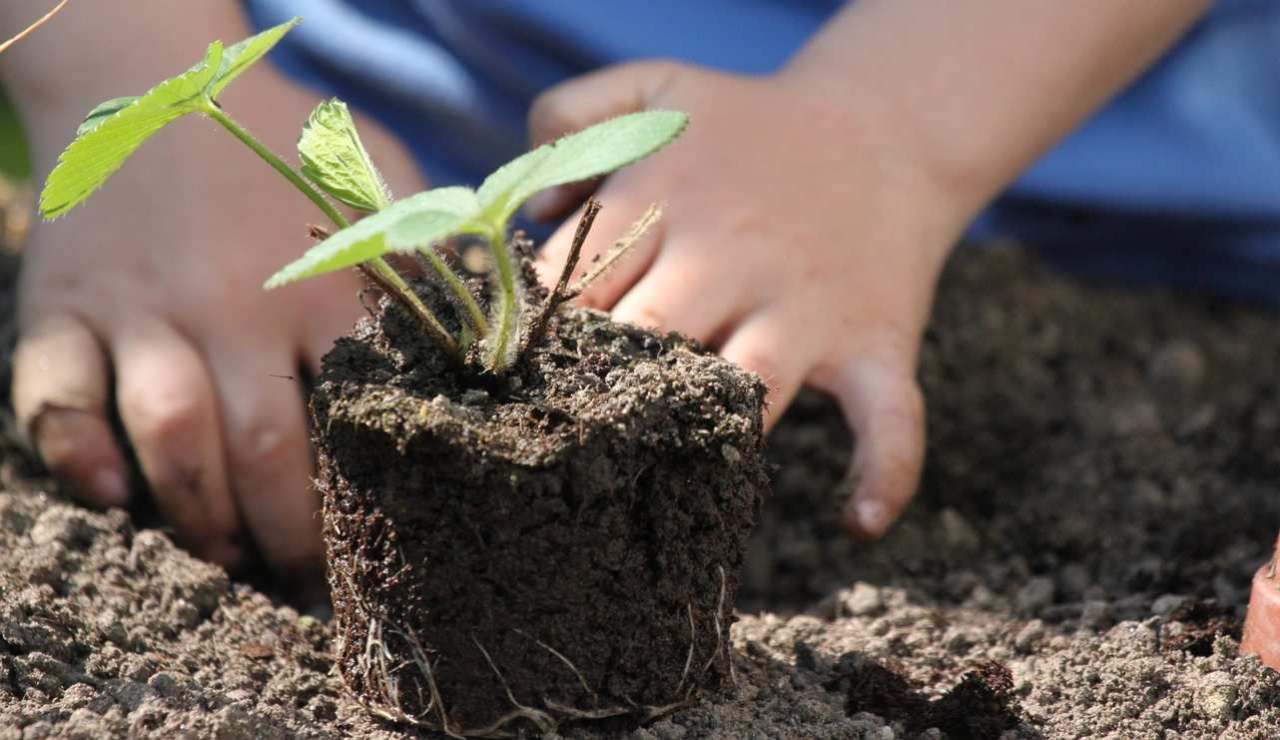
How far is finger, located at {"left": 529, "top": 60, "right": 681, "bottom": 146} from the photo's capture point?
1488 millimetres

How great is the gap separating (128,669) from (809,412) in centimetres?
86

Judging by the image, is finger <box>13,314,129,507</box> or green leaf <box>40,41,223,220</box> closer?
green leaf <box>40,41,223,220</box>

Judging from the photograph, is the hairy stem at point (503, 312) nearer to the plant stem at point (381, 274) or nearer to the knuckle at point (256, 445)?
the plant stem at point (381, 274)

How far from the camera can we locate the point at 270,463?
138 cm

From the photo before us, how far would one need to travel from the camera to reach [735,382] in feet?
3.00

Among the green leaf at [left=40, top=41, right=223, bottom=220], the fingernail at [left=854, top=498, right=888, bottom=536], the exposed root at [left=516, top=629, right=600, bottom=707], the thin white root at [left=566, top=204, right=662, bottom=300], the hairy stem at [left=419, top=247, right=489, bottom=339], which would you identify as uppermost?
the thin white root at [left=566, top=204, right=662, bottom=300]

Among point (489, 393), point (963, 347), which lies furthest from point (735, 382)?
point (963, 347)

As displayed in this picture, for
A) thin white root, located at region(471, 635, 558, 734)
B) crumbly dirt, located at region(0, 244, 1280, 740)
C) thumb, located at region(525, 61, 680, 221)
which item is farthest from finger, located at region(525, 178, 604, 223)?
thin white root, located at region(471, 635, 558, 734)

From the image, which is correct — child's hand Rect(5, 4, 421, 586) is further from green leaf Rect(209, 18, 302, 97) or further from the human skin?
green leaf Rect(209, 18, 302, 97)

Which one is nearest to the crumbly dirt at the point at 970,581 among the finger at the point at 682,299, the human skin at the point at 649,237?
the human skin at the point at 649,237

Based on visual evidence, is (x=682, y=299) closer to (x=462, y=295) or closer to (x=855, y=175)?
(x=855, y=175)

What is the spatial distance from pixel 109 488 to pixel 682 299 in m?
0.62

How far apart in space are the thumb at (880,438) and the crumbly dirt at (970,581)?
8 centimetres

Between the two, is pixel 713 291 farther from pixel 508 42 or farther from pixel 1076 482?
pixel 508 42
